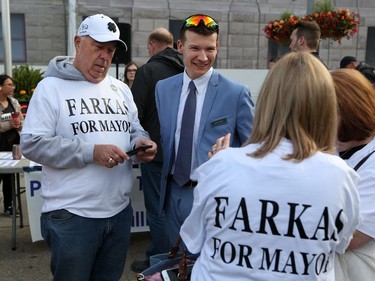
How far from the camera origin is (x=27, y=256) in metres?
3.87

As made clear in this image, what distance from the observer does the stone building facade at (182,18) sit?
13859mm

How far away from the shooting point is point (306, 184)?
1154mm

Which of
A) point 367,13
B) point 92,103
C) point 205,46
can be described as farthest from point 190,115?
point 367,13

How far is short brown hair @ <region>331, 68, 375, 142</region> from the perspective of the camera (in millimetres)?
1524

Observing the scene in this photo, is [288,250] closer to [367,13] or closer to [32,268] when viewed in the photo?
[32,268]

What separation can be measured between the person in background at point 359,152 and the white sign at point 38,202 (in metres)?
2.64

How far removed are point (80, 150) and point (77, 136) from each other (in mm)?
121

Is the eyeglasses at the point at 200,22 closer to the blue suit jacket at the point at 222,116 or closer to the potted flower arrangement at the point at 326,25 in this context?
the blue suit jacket at the point at 222,116

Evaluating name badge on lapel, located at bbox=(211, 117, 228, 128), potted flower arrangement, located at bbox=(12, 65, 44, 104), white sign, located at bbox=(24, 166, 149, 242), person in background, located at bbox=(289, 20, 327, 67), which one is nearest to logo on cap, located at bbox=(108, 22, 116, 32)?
name badge on lapel, located at bbox=(211, 117, 228, 128)

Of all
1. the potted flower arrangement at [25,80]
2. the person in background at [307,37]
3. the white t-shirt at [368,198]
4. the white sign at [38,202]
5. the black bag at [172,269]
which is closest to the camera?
the white t-shirt at [368,198]

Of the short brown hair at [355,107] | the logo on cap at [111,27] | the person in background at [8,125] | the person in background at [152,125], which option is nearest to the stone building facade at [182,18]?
the person in background at [8,125]

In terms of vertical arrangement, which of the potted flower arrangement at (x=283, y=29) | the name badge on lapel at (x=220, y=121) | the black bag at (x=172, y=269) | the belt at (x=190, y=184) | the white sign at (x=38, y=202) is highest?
the potted flower arrangement at (x=283, y=29)

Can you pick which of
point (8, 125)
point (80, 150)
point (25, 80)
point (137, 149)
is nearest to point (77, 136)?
point (80, 150)

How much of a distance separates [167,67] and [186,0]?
38.8 feet
